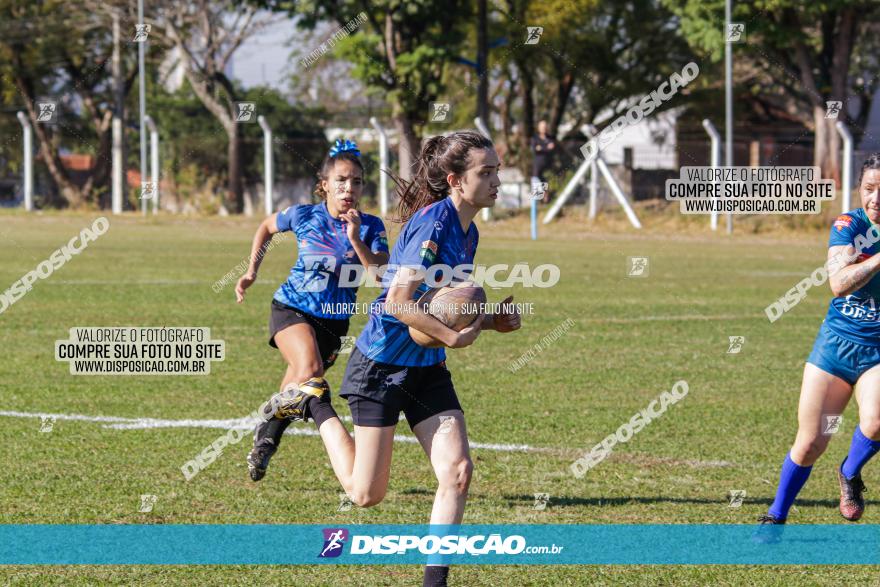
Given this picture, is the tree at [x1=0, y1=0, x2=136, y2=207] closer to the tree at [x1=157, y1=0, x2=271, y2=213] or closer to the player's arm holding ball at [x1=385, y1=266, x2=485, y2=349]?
the tree at [x1=157, y1=0, x2=271, y2=213]

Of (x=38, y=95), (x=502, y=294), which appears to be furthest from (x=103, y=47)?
(x=502, y=294)

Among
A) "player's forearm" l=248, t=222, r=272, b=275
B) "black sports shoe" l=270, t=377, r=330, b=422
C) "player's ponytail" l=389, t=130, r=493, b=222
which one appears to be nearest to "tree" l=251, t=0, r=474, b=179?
"player's forearm" l=248, t=222, r=272, b=275

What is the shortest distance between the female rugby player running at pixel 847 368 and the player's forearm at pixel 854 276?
1cm

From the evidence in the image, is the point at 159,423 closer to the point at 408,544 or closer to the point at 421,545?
the point at 408,544

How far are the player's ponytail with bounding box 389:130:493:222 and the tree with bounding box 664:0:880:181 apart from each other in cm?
2819

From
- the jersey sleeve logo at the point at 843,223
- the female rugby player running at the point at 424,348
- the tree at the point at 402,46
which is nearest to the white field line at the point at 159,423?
the female rugby player running at the point at 424,348

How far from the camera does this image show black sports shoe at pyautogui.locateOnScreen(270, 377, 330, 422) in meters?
7.10

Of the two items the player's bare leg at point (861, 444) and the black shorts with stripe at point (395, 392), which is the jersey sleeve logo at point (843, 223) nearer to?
the player's bare leg at point (861, 444)

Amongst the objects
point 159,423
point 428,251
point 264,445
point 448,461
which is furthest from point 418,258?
point 159,423

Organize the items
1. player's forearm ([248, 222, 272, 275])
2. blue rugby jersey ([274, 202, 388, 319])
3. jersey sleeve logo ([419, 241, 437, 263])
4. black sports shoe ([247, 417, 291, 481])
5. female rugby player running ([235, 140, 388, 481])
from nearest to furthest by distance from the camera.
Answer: jersey sleeve logo ([419, 241, 437, 263]) → black sports shoe ([247, 417, 291, 481]) → female rugby player running ([235, 140, 388, 481]) → blue rugby jersey ([274, 202, 388, 319]) → player's forearm ([248, 222, 272, 275])

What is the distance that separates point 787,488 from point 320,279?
2962 millimetres

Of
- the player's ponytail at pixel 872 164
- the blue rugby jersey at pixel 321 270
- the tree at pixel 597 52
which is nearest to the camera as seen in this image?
the player's ponytail at pixel 872 164

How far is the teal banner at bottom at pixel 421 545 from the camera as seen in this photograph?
20.0 feet

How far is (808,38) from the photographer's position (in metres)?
37.8
